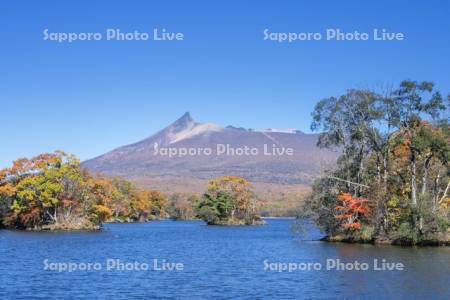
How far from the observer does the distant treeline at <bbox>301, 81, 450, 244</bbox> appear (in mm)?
50406

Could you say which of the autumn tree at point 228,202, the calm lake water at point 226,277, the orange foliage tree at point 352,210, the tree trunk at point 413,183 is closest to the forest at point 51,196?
the autumn tree at point 228,202

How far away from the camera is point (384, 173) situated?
56312mm

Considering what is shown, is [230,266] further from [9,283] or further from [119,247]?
[119,247]

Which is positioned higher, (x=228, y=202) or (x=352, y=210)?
(x=228, y=202)

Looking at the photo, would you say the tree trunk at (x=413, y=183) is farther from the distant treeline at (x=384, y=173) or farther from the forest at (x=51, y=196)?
the forest at (x=51, y=196)

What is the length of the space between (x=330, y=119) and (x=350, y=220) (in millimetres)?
8973

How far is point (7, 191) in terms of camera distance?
86812 millimetres

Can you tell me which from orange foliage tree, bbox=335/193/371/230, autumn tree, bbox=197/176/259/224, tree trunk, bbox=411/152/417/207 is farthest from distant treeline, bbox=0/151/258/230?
tree trunk, bbox=411/152/417/207

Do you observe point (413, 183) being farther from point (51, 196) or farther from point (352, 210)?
point (51, 196)

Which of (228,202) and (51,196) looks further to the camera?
(228,202)

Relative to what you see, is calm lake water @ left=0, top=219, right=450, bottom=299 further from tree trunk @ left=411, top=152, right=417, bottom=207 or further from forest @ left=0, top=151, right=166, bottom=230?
forest @ left=0, top=151, right=166, bottom=230

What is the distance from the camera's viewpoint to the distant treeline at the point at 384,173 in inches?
1984

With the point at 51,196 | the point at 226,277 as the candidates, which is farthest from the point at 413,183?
the point at 51,196

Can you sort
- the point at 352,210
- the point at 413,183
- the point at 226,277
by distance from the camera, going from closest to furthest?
the point at 226,277, the point at 413,183, the point at 352,210
